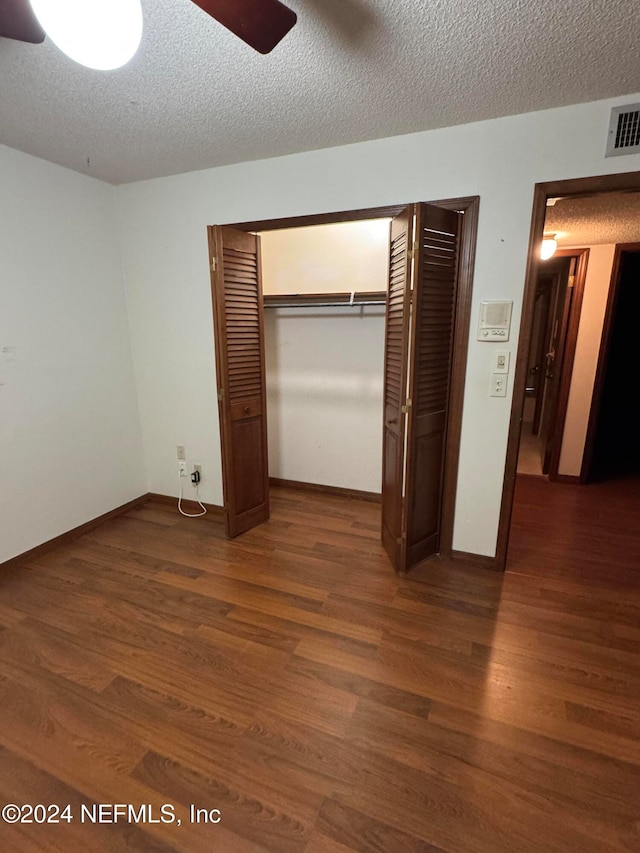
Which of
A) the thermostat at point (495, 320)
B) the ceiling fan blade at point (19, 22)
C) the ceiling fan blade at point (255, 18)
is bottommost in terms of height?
the thermostat at point (495, 320)

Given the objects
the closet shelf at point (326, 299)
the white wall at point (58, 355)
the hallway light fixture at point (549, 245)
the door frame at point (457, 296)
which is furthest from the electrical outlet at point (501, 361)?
the white wall at point (58, 355)

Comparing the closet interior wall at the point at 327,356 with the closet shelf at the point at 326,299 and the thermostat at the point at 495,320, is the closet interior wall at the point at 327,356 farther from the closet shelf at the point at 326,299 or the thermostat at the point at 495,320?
the thermostat at the point at 495,320

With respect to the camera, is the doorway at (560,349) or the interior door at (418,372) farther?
the doorway at (560,349)

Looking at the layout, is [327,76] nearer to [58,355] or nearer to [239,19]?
[239,19]

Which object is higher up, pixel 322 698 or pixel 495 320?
pixel 495 320

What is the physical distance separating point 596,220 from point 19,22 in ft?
10.6

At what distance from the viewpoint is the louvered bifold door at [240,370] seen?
7.93 feet

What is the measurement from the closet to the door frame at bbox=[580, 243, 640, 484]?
6.60 feet

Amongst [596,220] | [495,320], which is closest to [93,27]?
[495,320]

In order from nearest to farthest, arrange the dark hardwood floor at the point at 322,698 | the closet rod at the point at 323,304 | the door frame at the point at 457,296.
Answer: the dark hardwood floor at the point at 322,698 < the door frame at the point at 457,296 < the closet rod at the point at 323,304

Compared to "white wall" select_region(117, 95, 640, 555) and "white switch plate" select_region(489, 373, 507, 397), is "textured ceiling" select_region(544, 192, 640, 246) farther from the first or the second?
"white switch plate" select_region(489, 373, 507, 397)

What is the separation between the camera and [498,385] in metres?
2.14

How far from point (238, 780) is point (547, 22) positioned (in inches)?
105

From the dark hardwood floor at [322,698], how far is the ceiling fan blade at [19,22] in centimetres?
224
